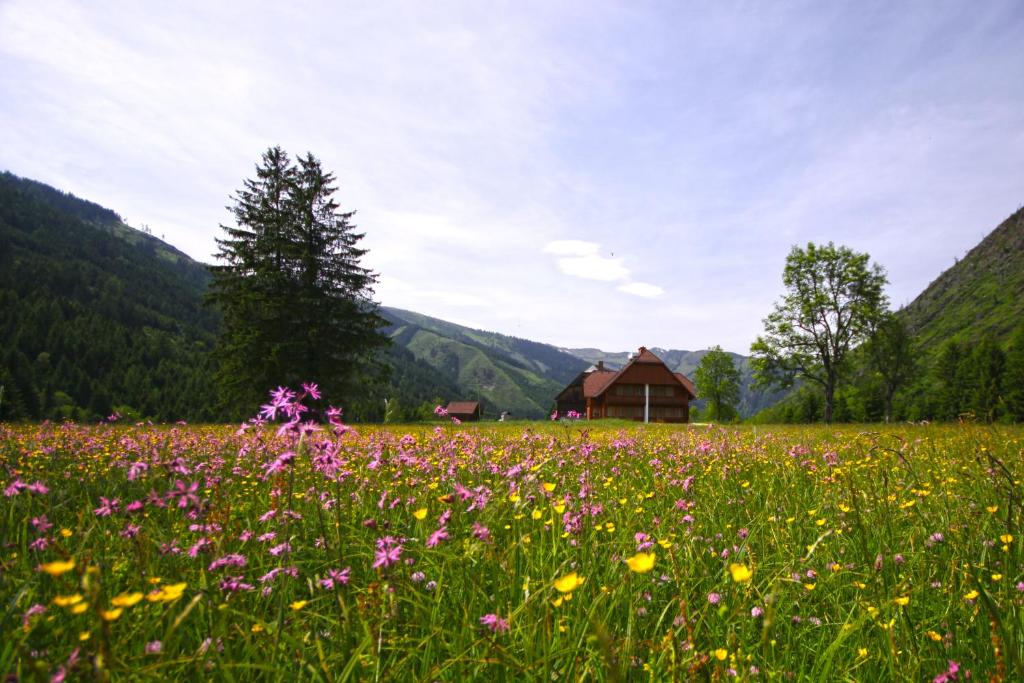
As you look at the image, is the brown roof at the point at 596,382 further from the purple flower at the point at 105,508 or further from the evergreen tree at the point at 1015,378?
the purple flower at the point at 105,508

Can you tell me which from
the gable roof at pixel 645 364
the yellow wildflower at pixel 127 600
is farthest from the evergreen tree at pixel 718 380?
the yellow wildflower at pixel 127 600

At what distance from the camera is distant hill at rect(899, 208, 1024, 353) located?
127 meters

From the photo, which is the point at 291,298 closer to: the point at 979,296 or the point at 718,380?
the point at 718,380

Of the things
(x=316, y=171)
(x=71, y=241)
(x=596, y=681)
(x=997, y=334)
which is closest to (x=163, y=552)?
(x=596, y=681)

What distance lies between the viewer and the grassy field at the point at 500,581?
5.88ft

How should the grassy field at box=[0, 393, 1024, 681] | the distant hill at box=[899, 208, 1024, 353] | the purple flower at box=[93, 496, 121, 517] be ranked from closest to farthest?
the grassy field at box=[0, 393, 1024, 681] < the purple flower at box=[93, 496, 121, 517] < the distant hill at box=[899, 208, 1024, 353]

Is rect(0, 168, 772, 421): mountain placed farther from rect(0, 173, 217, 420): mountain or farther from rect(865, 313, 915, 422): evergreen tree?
rect(865, 313, 915, 422): evergreen tree

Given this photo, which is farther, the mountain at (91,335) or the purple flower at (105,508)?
the mountain at (91,335)

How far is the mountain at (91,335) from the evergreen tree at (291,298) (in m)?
29.1

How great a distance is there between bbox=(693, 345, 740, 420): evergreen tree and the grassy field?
7583 centimetres

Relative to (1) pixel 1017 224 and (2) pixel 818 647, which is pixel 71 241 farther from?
(1) pixel 1017 224

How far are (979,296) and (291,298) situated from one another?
640 feet

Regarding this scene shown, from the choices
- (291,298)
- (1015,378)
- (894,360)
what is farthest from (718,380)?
(291,298)

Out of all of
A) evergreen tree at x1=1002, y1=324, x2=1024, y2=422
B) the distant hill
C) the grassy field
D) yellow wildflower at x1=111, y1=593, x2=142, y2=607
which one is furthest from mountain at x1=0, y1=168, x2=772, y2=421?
evergreen tree at x1=1002, y1=324, x2=1024, y2=422
